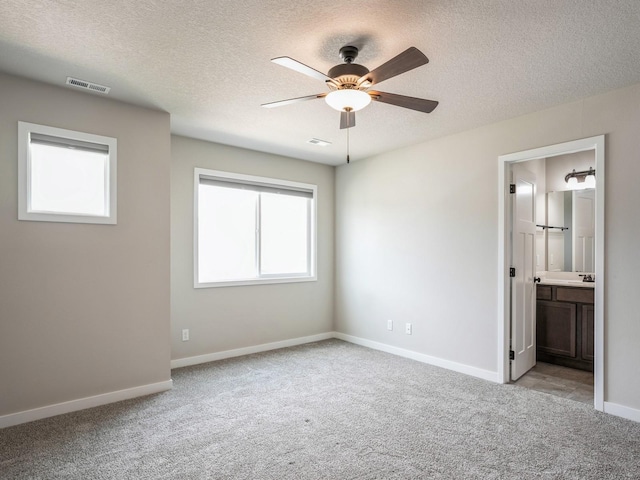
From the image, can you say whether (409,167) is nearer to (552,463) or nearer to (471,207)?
(471,207)

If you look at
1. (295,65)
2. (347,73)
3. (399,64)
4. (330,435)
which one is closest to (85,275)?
(330,435)

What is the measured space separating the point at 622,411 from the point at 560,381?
33.2 inches

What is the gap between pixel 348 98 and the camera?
7.22 ft

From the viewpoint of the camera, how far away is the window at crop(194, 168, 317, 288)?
445 cm

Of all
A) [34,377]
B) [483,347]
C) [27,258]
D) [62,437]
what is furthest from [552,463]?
[27,258]

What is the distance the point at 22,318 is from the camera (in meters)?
2.79

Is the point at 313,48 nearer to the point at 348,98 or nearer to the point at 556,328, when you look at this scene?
the point at 348,98

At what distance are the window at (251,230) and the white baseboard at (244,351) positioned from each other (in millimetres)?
792

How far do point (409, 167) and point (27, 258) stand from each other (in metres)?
3.80

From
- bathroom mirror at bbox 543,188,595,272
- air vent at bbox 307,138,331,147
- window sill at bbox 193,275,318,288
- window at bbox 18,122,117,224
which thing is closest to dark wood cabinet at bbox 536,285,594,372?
bathroom mirror at bbox 543,188,595,272

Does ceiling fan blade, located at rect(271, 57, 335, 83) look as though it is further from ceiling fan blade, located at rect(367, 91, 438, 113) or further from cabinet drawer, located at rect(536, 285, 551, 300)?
cabinet drawer, located at rect(536, 285, 551, 300)

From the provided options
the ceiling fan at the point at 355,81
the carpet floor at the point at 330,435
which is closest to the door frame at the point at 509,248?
the carpet floor at the point at 330,435

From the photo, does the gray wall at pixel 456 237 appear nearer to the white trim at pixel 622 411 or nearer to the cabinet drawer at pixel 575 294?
the white trim at pixel 622 411

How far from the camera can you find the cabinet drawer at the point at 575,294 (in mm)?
3986
